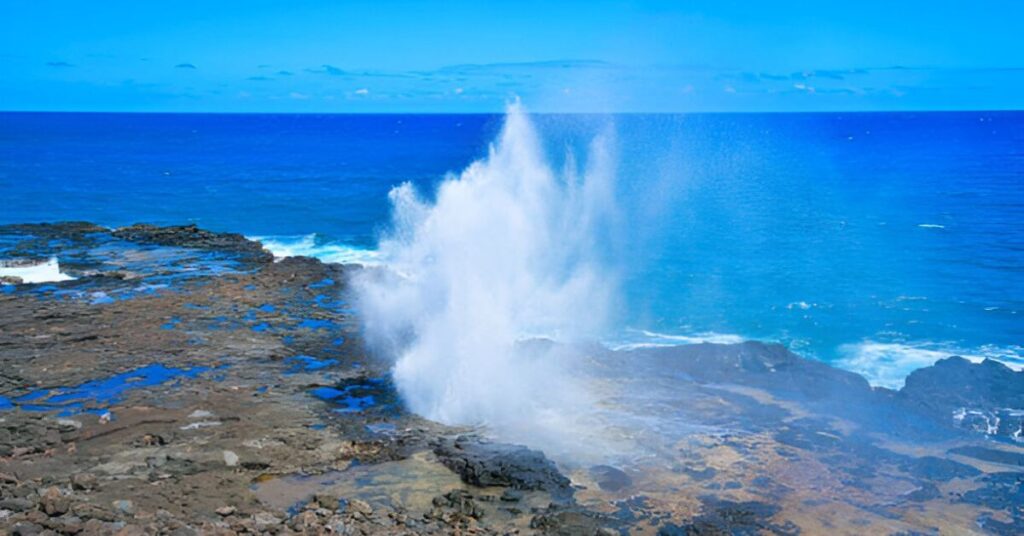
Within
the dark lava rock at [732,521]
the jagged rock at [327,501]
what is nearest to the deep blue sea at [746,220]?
the dark lava rock at [732,521]

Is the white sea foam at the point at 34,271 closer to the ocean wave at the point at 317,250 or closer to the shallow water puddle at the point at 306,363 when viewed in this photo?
the ocean wave at the point at 317,250

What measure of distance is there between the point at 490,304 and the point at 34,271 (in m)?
24.0

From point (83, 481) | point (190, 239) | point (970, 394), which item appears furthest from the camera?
point (190, 239)

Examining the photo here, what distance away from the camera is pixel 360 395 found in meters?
26.2

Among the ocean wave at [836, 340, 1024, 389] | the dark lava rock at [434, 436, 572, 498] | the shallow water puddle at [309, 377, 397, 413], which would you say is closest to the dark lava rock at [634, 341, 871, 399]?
the ocean wave at [836, 340, 1024, 389]

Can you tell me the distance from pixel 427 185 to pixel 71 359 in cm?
5494

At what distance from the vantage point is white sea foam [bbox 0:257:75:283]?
39344 mm

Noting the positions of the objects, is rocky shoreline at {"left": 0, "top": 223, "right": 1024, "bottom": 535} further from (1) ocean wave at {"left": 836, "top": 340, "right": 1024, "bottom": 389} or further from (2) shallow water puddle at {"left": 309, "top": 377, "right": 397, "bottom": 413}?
(1) ocean wave at {"left": 836, "top": 340, "right": 1024, "bottom": 389}

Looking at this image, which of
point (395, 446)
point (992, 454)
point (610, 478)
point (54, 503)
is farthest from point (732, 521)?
point (54, 503)

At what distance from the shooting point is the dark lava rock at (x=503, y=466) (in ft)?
66.4

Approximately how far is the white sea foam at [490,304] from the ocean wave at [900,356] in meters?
10.4

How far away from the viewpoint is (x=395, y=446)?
22125 mm

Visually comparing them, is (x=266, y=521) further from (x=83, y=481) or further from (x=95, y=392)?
(x=95, y=392)

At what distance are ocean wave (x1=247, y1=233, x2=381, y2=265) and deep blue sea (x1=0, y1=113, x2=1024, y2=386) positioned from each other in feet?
1.05
